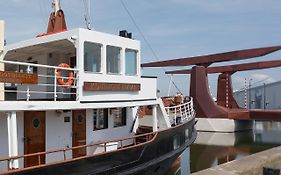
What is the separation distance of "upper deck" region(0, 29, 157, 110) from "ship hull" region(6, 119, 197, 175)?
172 centimetres

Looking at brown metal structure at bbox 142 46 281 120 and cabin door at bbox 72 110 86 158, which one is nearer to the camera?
cabin door at bbox 72 110 86 158

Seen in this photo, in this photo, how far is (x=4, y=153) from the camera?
8906mm

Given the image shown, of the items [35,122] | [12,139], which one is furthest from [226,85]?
[12,139]

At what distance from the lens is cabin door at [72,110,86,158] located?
34.8 feet

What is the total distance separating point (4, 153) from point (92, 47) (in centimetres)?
401

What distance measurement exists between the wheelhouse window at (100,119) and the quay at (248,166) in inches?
146

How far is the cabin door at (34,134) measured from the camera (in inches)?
364

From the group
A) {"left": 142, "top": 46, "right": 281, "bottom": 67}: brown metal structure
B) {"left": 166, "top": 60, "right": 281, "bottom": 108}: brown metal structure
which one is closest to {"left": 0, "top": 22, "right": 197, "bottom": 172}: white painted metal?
{"left": 142, "top": 46, "right": 281, "bottom": 67}: brown metal structure

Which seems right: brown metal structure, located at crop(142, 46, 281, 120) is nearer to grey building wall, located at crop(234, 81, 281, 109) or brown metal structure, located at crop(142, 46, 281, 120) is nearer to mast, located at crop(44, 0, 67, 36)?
mast, located at crop(44, 0, 67, 36)

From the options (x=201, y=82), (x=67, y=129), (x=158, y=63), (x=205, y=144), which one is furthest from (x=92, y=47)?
(x=158, y=63)

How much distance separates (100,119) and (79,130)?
115 centimetres

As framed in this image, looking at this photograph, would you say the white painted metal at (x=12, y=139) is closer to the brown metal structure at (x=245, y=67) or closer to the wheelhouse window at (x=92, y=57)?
the wheelhouse window at (x=92, y=57)

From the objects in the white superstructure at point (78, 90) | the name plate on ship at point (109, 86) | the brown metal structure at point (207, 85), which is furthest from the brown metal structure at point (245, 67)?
the name plate on ship at point (109, 86)

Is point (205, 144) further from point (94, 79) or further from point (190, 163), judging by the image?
point (94, 79)
